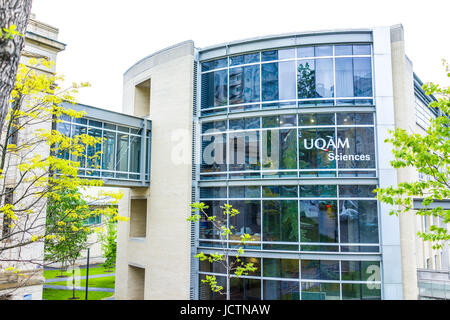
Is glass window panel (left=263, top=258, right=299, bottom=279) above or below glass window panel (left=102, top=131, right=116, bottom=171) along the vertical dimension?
below

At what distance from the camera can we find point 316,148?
1781 cm

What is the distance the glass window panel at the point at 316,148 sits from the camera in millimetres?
17656

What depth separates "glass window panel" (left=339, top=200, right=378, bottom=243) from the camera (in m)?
16.9

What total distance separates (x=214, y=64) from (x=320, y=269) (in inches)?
505

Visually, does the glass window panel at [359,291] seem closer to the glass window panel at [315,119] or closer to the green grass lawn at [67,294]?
the glass window panel at [315,119]

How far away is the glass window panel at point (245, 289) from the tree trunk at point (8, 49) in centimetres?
1644

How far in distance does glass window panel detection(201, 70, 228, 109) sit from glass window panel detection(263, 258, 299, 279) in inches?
361

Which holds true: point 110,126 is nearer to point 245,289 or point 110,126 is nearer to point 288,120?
point 288,120

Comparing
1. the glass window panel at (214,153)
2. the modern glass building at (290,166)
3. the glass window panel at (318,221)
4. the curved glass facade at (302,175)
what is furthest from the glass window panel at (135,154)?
the glass window panel at (318,221)

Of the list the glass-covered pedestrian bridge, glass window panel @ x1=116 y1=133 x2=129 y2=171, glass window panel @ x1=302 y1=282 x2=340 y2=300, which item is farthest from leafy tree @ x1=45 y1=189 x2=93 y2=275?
glass window panel @ x1=302 y1=282 x2=340 y2=300

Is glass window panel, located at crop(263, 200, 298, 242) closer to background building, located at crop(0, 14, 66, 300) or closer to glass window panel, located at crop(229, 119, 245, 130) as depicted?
glass window panel, located at crop(229, 119, 245, 130)

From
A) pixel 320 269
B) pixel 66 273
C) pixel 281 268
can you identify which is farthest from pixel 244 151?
pixel 66 273
